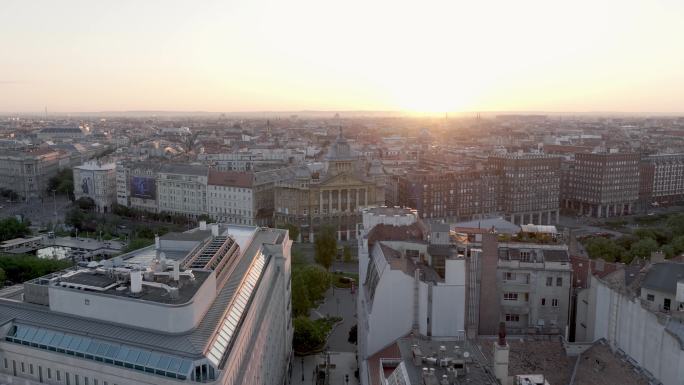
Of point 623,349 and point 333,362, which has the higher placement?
point 623,349

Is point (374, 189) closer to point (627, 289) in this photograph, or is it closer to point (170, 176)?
point (170, 176)

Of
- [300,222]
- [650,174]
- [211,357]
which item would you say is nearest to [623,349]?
[211,357]

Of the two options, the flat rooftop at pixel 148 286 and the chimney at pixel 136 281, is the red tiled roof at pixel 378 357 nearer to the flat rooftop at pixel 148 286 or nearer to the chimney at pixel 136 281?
the flat rooftop at pixel 148 286

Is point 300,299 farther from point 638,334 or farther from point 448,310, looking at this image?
point 638,334

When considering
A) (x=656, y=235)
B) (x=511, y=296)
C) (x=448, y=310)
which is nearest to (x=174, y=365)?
(x=448, y=310)

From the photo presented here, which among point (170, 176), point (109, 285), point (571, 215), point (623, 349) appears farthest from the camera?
point (571, 215)

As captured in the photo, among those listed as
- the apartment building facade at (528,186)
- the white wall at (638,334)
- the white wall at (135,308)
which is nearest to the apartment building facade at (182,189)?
the apartment building facade at (528,186)
